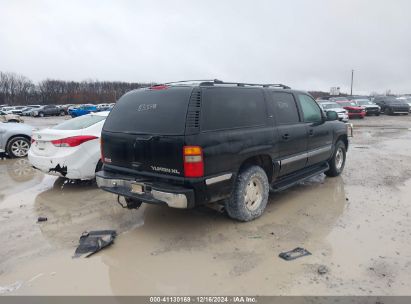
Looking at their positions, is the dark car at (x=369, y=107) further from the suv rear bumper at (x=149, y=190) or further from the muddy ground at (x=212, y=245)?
the suv rear bumper at (x=149, y=190)

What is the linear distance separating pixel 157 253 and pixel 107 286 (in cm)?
75

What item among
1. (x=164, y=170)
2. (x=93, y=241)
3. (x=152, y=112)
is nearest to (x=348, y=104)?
(x=152, y=112)

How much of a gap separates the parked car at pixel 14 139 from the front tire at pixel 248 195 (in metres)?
8.20

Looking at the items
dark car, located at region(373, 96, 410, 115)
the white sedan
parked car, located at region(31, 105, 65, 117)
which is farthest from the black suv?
parked car, located at region(31, 105, 65, 117)

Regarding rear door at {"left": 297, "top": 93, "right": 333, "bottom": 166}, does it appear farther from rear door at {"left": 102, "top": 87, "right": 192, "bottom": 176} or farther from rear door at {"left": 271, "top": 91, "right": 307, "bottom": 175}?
rear door at {"left": 102, "top": 87, "right": 192, "bottom": 176}

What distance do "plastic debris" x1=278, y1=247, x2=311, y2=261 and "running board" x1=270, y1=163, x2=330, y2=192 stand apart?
129 cm

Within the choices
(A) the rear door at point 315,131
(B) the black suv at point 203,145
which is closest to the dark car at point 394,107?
(A) the rear door at point 315,131

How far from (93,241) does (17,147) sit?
7553 millimetres

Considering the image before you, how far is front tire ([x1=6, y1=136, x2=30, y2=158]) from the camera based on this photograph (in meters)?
9.98

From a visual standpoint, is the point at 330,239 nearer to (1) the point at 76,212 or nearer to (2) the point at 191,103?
(2) the point at 191,103

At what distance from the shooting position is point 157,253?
3.85m

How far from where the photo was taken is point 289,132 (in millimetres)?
5203

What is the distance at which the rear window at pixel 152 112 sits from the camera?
3.93 m

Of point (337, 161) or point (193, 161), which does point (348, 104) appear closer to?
point (337, 161)
